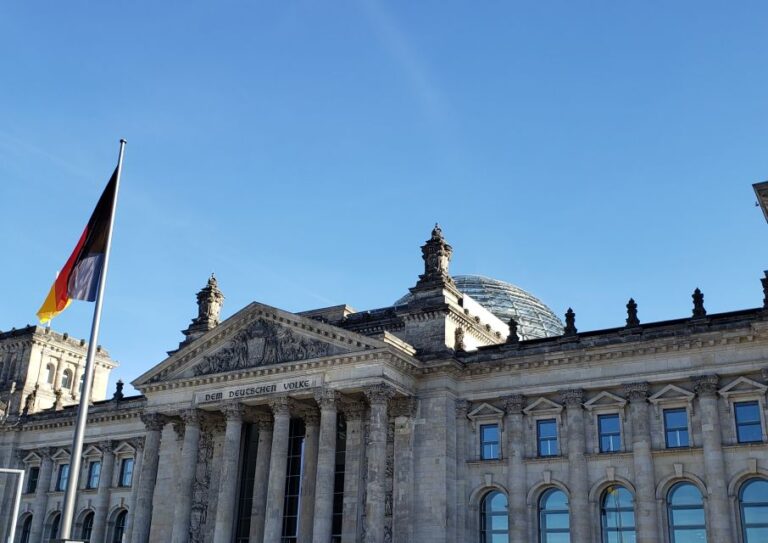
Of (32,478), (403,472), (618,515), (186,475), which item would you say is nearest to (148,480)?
(186,475)

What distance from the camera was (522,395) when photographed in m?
45.5

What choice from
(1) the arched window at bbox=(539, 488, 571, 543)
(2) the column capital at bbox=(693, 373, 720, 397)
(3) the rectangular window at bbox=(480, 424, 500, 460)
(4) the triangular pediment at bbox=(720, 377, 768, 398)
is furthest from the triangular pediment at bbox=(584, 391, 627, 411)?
(3) the rectangular window at bbox=(480, 424, 500, 460)

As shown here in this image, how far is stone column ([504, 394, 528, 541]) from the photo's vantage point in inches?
1706

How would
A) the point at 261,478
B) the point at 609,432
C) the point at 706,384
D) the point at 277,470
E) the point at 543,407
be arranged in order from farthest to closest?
the point at 261,478
the point at 277,470
the point at 543,407
the point at 609,432
the point at 706,384

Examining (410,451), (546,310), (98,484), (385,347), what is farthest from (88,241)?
(546,310)

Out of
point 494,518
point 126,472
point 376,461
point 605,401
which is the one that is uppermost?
point 605,401

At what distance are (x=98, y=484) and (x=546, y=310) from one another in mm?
36085

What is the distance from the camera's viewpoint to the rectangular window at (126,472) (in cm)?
6072

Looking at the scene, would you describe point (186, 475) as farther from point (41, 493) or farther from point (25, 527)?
point (25, 527)

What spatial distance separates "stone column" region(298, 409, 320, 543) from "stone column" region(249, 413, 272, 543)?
2.39m

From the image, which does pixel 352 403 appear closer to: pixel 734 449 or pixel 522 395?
pixel 522 395

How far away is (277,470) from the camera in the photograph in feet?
154

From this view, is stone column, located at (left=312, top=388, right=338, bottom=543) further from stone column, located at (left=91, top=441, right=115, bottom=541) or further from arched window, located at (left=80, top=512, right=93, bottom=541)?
arched window, located at (left=80, top=512, right=93, bottom=541)

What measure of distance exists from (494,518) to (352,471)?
781cm
